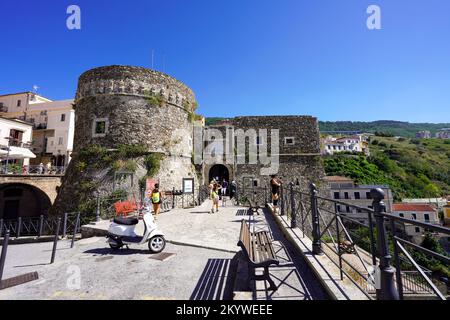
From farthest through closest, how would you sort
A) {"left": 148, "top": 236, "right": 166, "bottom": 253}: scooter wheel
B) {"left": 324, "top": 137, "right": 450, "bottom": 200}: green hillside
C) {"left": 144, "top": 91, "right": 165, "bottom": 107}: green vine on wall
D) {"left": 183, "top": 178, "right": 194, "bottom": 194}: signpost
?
{"left": 324, "top": 137, "right": 450, "bottom": 200}: green hillside < {"left": 144, "top": 91, "right": 165, "bottom": 107}: green vine on wall < {"left": 183, "top": 178, "right": 194, "bottom": 194}: signpost < {"left": 148, "top": 236, "right": 166, "bottom": 253}: scooter wheel

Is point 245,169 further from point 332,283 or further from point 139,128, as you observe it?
→ point 332,283

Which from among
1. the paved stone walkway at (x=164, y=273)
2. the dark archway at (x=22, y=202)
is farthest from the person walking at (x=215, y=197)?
the dark archway at (x=22, y=202)

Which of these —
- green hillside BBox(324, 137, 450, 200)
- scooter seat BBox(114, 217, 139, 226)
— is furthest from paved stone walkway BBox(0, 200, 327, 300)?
green hillside BBox(324, 137, 450, 200)

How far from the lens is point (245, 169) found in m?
21.5

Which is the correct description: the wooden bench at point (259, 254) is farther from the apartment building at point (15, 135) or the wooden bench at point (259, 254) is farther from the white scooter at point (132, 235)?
the apartment building at point (15, 135)

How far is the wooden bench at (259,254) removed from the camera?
9.68 feet

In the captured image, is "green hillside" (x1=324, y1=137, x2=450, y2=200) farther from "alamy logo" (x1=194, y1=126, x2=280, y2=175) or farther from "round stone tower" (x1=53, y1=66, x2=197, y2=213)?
"round stone tower" (x1=53, y1=66, x2=197, y2=213)

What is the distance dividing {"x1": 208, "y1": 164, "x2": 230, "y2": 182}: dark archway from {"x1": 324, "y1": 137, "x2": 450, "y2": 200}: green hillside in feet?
137

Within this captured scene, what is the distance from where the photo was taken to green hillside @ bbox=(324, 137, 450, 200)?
55594 millimetres

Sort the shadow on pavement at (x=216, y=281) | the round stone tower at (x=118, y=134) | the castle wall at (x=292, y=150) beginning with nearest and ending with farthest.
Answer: the shadow on pavement at (x=216, y=281)
the round stone tower at (x=118, y=134)
the castle wall at (x=292, y=150)

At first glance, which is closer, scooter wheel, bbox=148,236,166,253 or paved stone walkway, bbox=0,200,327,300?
paved stone walkway, bbox=0,200,327,300

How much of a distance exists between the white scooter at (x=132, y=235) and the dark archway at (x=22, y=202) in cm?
1820


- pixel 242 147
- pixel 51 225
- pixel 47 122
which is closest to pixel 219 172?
pixel 242 147

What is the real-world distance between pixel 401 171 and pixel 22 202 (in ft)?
277
